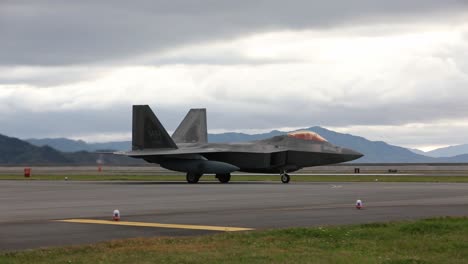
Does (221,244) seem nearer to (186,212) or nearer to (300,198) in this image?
(186,212)

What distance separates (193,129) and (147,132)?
6567 mm

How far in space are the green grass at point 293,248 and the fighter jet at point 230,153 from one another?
31877 mm

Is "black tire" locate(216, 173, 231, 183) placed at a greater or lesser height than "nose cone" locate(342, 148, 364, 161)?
lesser

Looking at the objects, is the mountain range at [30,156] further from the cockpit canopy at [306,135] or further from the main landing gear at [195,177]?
the cockpit canopy at [306,135]

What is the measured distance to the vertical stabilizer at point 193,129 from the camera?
57844mm

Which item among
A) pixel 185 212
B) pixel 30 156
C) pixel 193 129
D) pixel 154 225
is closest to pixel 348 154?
pixel 193 129

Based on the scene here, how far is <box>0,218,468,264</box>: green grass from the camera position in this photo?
13039 mm

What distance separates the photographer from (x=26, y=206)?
91.0 feet

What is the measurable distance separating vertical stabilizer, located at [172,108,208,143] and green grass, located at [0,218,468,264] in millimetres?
40567

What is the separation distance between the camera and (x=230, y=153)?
51.0 m

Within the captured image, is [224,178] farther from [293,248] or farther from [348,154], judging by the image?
[293,248]

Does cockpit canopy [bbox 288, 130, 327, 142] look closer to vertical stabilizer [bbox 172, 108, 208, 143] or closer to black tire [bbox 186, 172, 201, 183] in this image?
black tire [bbox 186, 172, 201, 183]

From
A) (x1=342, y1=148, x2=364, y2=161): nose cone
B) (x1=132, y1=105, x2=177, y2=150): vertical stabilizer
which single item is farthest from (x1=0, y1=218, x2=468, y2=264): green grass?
(x1=132, y1=105, x2=177, y2=150): vertical stabilizer

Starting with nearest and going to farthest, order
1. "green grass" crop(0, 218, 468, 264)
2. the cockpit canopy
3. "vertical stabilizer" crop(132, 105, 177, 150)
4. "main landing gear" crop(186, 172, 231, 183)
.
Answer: "green grass" crop(0, 218, 468, 264)
the cockpit canopy
"main landing gear" crop(186, 172, 231, 183)
"vertical stabilizer" crop(132, 105, 177, 150)
